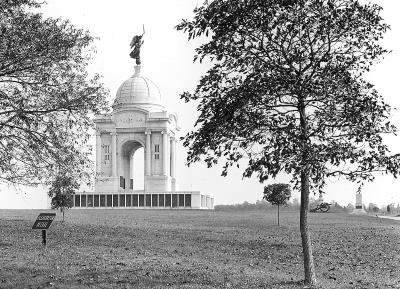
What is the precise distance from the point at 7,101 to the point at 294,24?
1242cm

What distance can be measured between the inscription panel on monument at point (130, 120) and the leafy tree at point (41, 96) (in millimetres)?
59428

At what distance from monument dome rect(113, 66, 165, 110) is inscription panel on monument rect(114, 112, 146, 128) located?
1424mm

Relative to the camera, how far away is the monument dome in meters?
86.1

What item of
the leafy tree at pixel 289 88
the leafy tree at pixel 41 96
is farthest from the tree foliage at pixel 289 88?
the leafy tree at pixel 41 96

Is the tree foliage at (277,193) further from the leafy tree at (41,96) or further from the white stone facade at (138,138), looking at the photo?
the white stone facade at (138,138)

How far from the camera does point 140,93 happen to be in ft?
287

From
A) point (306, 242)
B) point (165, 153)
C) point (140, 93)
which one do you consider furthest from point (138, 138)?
point (306, 242)

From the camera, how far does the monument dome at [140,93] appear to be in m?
86.1

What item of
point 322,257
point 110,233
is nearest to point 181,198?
point 110,233

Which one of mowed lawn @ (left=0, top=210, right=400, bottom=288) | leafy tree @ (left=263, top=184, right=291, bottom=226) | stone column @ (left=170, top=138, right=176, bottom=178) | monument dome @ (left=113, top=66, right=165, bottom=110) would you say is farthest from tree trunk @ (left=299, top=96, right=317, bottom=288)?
stone column @ (left=170, top=138, right=176, bottom=178)

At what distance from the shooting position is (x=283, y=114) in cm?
1597

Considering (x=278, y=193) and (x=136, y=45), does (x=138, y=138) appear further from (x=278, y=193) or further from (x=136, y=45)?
(x=278, y=193)

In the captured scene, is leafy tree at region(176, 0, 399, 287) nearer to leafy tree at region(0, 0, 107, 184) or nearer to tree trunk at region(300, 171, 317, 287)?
tree trunk at region(300, 171, 317, 287)

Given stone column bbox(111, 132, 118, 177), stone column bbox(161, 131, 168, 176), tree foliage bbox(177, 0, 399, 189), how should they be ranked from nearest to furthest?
tree foliage bbox(177, 0, 399, 189) < stone column bbox(161, 131, 168, 176) < stone column bbox(111, 132, 118, 177)
